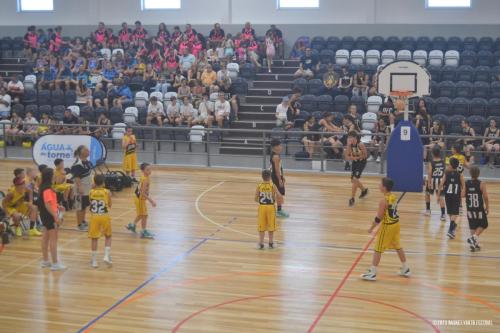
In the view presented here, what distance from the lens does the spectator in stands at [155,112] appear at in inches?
853

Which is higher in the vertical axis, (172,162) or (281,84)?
(281,84)

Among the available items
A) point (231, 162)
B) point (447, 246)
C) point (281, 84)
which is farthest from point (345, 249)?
point (281, 84)

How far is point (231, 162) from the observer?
20062mm

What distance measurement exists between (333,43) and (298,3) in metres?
2.97

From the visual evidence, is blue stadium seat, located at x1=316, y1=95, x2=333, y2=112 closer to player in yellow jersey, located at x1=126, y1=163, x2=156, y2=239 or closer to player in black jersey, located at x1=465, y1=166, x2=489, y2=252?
player in yellow jersey, located at x1=126, y1=163, x2=156, y2=239

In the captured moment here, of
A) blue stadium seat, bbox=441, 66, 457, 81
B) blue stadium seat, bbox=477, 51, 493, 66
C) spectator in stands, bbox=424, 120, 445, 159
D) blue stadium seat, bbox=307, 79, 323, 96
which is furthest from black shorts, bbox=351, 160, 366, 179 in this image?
blue stadium seat, bbox=477, 51, 493, 66

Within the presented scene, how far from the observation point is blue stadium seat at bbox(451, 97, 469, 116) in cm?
2061

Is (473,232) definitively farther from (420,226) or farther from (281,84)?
(281,84)

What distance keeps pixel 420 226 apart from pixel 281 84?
37.6 feet

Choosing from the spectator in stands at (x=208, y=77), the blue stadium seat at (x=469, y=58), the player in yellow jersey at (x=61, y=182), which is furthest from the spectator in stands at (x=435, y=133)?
the player in yellow jersey at (x=61, y=182)

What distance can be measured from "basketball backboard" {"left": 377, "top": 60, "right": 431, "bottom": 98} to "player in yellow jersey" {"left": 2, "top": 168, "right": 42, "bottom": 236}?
815 centimetres

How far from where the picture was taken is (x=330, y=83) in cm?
2236

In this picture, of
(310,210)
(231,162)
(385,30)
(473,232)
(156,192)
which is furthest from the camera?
(385,30)

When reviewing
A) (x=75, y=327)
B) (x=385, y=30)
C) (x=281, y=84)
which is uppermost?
(x=385, y=30)
